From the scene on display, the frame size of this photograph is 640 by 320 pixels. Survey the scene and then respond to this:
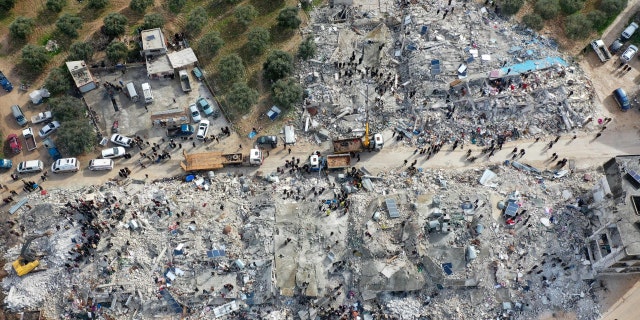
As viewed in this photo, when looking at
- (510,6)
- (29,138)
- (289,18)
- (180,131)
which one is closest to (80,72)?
(29,138)

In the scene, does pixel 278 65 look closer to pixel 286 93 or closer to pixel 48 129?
pixel 286 93

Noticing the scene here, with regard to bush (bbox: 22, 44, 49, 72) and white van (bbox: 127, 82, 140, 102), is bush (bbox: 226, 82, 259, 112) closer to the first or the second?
white van (bbox: 127, 82, 140, 102)

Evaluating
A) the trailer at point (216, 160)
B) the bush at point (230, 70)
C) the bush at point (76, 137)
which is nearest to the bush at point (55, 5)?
the bush at point (76, 137)

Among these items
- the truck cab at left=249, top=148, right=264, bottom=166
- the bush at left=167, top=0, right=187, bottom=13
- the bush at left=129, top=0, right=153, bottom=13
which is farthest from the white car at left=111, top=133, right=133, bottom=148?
the bush at left=167, top=0, right=187, bottom=13

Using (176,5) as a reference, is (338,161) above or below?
below

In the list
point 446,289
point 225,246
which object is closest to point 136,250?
point 225,246

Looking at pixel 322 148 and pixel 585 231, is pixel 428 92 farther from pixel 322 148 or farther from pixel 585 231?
pixel 585 231
